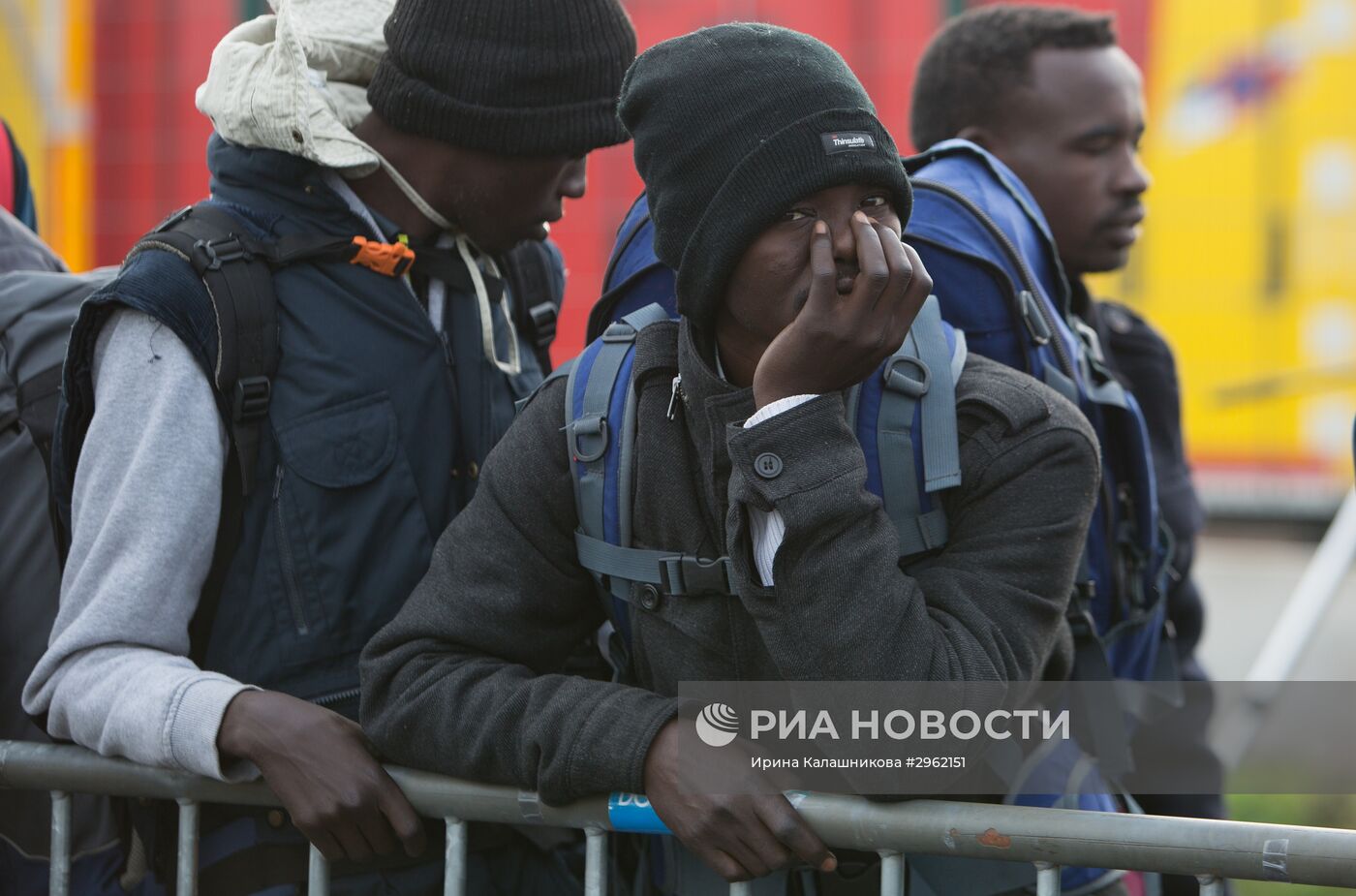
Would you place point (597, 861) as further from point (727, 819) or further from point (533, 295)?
point (533, 295)

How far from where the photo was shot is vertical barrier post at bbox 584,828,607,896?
6.60ft

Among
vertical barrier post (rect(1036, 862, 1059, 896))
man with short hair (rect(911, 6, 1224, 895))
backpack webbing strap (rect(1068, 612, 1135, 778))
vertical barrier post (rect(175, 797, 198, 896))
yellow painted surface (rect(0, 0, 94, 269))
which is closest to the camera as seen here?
vertical barrier post (rect(1036, 862, 1059, 896))

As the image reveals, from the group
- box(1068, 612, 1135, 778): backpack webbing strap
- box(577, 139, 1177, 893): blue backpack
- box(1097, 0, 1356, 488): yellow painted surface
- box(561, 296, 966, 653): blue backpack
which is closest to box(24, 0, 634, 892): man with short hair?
box(577, 139, 1177, 893): blue backpack

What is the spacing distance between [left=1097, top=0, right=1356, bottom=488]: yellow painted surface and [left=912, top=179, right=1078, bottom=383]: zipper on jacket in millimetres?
6463

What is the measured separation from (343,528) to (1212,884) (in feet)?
4.27

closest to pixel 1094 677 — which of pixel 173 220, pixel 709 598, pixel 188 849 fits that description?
pixel 709 598

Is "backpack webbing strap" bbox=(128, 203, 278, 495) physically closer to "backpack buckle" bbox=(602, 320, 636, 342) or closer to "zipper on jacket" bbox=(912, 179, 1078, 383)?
"backpack buckle" bbox=(602, 320, 636, 342)

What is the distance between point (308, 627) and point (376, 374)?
0.40 meters

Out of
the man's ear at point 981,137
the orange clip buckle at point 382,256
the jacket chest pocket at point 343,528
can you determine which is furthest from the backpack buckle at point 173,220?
the man's ear at point 981,137

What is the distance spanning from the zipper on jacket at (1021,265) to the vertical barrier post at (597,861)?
3.32ft

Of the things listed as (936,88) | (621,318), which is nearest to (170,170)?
(936,88)

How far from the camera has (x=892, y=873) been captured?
6.22 feet

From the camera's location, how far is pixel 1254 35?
27.0 ft

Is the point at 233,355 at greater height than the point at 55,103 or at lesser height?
greater
